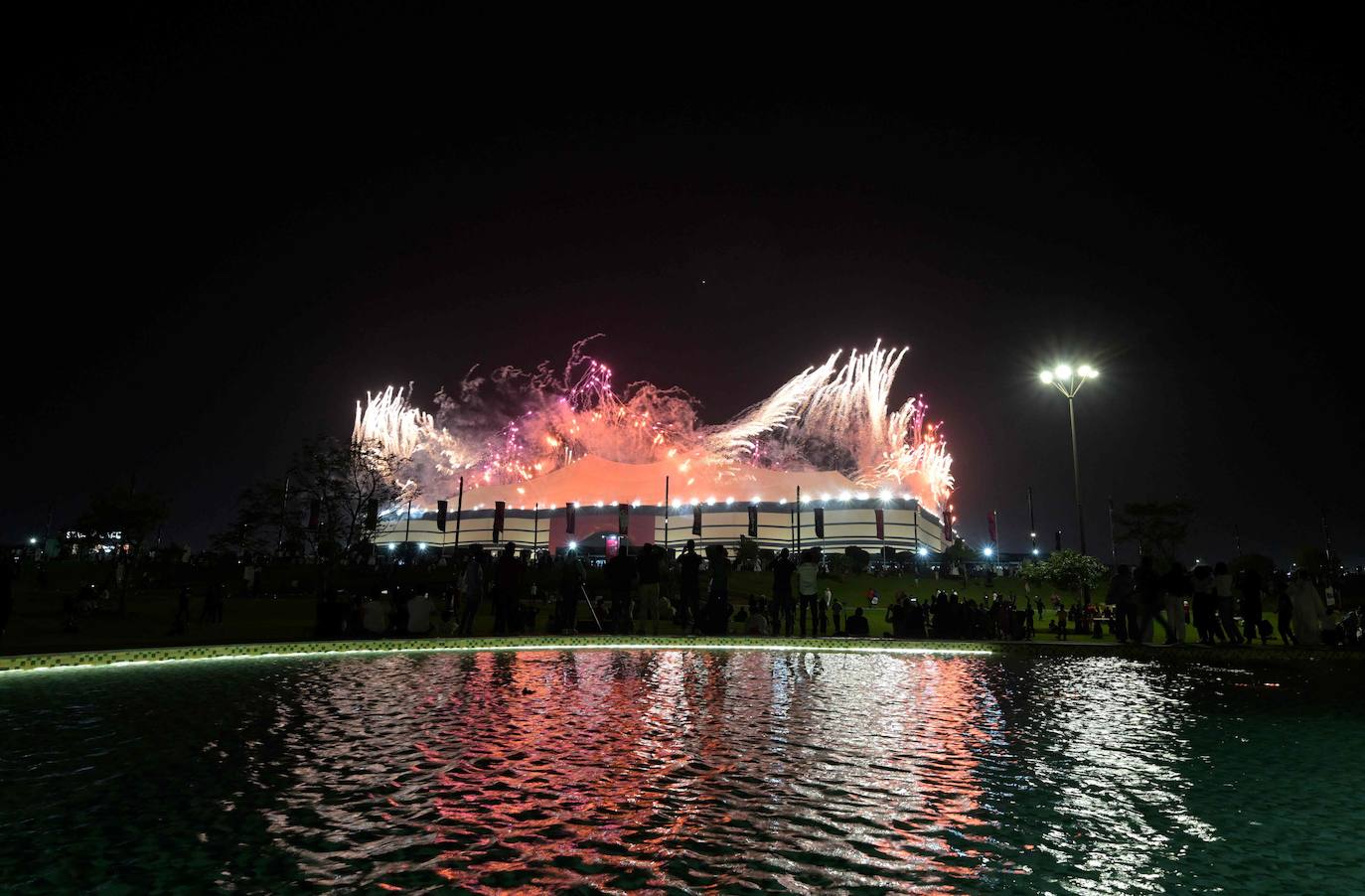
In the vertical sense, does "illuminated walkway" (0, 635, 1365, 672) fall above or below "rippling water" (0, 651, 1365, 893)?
above

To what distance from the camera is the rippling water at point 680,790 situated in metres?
3.99

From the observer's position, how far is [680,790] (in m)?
5.52

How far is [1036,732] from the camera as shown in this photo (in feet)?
25.5

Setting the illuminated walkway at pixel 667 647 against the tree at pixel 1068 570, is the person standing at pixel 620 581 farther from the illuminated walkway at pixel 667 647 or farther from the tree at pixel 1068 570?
the tree at pixel 1068 570

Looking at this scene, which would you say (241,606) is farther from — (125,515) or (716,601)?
(716,601)

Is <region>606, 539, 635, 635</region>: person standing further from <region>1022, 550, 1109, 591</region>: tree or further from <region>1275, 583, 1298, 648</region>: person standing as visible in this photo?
<region>1022, 550, 1109, 591</region>: tree

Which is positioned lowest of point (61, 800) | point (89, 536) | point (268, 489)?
point (61, 800)

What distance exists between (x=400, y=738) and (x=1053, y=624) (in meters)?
25.5

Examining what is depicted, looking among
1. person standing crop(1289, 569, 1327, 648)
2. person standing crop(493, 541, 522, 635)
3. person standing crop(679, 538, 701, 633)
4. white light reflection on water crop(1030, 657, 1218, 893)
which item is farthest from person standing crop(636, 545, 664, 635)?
person standing crop(1289, 569, 1327, 648)

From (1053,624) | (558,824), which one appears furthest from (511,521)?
(558,824)

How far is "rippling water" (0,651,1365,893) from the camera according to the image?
399 cm

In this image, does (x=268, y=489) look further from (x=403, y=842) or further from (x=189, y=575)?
(x=403, y=842)

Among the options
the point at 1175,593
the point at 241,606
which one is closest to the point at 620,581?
the point at 1175,593

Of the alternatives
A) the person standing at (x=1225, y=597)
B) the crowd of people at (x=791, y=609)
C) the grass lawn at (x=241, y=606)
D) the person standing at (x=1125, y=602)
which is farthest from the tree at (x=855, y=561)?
the person standing at (x=1225, y=597)
